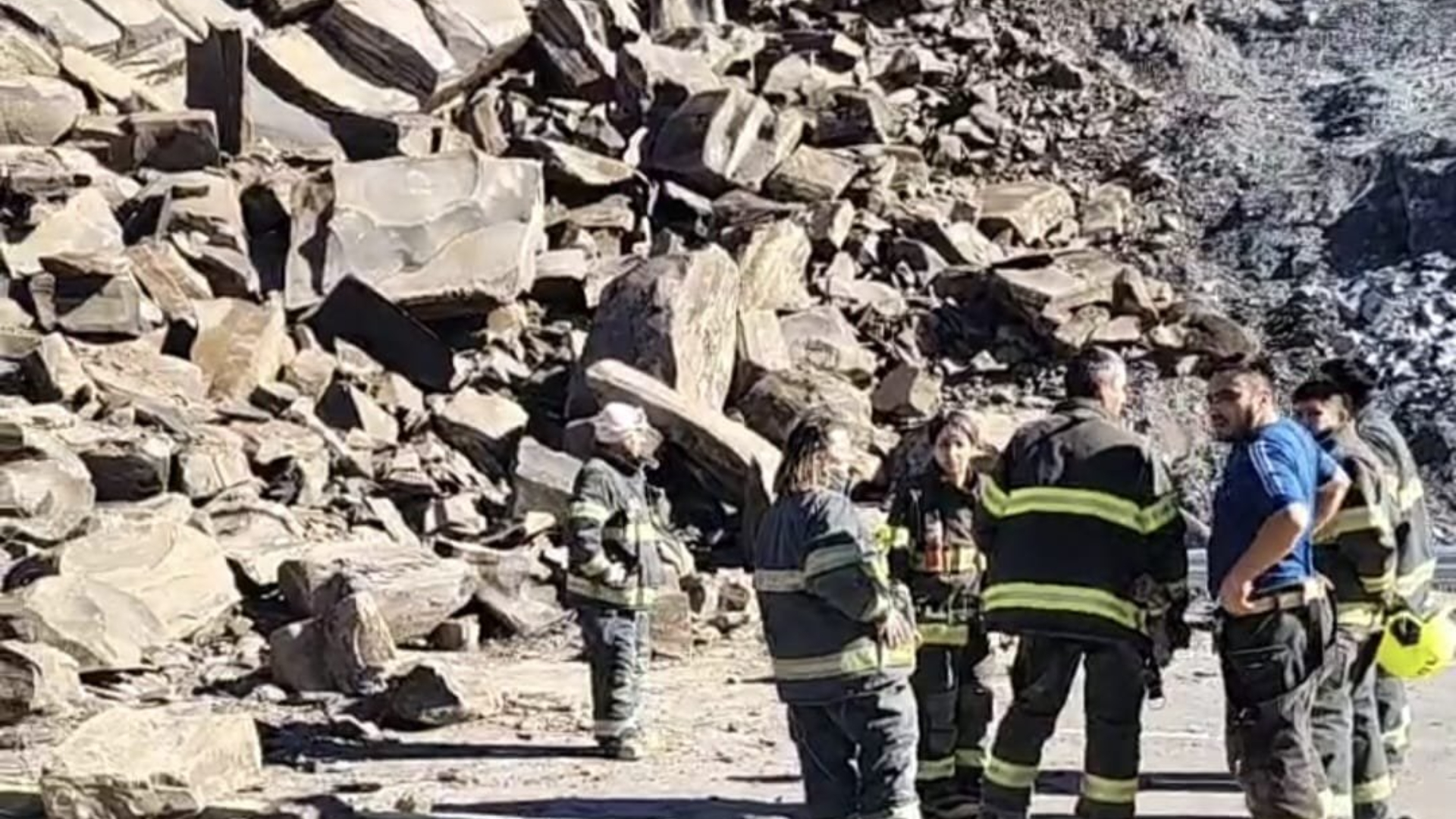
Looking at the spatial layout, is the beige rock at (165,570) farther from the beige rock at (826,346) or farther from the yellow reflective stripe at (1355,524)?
the yellow reflective stripe at (1355,524)

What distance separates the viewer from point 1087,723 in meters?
5.96

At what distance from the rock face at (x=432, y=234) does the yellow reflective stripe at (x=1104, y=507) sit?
10.5 m

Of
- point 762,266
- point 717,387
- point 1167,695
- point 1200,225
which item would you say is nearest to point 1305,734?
point 1167,695

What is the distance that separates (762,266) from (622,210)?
196 centimetres

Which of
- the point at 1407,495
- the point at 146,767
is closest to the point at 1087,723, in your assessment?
the point at 1407,495

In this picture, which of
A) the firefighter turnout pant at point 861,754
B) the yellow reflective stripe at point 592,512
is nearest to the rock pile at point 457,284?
the yellow reflective stripe at point 592,512

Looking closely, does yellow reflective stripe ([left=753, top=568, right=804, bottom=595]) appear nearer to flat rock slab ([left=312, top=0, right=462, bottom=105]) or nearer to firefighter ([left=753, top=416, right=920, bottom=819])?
firefighter ([left=753, top=416, right=920, bottom=819])

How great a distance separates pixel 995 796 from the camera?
6035 mm

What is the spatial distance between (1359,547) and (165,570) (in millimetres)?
6915

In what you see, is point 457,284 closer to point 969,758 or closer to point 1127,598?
point 969,758

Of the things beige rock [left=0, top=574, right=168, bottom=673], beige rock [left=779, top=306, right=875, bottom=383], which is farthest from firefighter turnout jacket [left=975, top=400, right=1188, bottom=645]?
beige rock [left=779, top=306, right=875, bottom=383]

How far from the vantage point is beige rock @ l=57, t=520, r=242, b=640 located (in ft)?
35.0

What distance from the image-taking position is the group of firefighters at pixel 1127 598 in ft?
18.1

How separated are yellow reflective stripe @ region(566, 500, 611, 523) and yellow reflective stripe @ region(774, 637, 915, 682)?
2364 mm
